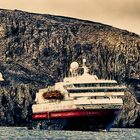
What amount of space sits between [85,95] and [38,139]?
150 feet

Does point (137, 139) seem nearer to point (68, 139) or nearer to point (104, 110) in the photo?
point (68, 139)

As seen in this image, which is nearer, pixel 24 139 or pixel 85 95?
pixel 24 139

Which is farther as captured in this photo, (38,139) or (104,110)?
(104,110)

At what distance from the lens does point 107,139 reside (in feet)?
529

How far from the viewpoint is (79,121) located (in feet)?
653

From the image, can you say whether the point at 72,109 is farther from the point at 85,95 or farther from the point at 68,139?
the point at 68,139

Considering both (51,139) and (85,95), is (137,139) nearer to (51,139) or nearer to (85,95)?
(51,139)

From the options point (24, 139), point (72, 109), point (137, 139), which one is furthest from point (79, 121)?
point (24, 139)

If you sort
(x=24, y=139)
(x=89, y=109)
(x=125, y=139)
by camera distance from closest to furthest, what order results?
(x=24, y=139) → (x=125, y=139) → (x=89, y=109)

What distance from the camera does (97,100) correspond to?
199 metres

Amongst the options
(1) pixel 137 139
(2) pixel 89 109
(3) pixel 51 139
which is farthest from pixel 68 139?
(2) pixel 89 109

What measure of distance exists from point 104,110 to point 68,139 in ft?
137

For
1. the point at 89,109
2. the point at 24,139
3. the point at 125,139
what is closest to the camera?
the point at 24,139

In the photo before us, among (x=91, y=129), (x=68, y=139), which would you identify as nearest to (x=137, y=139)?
(x=68, y=139)
